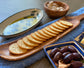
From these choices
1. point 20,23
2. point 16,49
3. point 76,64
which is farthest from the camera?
point 20,23

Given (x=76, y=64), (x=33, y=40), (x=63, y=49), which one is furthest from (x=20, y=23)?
(x=76, y=64)

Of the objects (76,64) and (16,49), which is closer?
(76,64)

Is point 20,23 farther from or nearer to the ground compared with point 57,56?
farther from the ground

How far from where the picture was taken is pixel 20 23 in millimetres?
924

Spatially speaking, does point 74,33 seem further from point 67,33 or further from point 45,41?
point 45,41

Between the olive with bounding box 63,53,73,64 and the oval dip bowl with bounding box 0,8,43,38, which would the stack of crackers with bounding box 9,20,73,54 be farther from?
the olive with bounding box 63,53,73,64

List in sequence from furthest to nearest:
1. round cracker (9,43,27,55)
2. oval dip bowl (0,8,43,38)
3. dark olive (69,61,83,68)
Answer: oval dip bowl (0,8,43,38) < round cracker (9,43,27,55) < dark olive (69,61,83,68)

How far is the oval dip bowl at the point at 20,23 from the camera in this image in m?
0.80

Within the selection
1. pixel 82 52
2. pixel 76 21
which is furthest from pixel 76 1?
pixel 82 52

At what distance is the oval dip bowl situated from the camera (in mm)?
803

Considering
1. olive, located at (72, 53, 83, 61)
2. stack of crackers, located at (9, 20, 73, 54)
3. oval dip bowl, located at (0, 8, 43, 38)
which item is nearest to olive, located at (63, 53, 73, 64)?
olive, located at (72, 53, 83, 61)

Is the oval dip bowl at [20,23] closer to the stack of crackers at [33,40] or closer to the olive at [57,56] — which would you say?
the stack of crackers at [33,40]

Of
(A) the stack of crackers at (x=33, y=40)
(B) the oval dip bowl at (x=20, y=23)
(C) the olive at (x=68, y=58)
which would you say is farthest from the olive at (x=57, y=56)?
(B) the oval dip bowl at (x=20, y=23)

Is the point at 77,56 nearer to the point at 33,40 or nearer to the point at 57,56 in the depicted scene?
the point at 57,56
